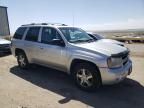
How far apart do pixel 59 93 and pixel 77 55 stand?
3.88ft

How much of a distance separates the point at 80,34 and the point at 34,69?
8.93ft

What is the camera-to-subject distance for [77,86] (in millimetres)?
5969

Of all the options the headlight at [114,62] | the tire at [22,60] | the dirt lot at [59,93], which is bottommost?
the dirt lot at [59,93]

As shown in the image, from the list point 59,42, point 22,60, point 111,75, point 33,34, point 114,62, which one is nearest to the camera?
point 111,75

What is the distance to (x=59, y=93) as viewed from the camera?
570 centimetres

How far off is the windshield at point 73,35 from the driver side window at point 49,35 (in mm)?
238

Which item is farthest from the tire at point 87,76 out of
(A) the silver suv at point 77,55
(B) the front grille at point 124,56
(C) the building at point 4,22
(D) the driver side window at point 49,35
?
(C) the building at point 4,22

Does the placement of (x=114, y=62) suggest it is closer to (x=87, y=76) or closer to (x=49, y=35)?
(x=87, y=76)

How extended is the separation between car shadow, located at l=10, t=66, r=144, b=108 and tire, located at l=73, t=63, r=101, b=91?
0.19m

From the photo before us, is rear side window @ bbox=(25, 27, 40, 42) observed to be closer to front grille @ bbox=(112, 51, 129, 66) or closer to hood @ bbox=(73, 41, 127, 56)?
hood @ bbox=(73, 41, 127, 56)

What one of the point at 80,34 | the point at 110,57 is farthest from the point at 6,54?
the point at 110,57

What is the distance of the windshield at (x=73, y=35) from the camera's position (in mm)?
6398

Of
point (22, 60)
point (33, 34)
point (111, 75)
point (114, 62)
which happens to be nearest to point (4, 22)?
point (22, 60)

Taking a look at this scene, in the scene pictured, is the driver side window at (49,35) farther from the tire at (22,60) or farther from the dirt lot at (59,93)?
the tire at (22,60)
